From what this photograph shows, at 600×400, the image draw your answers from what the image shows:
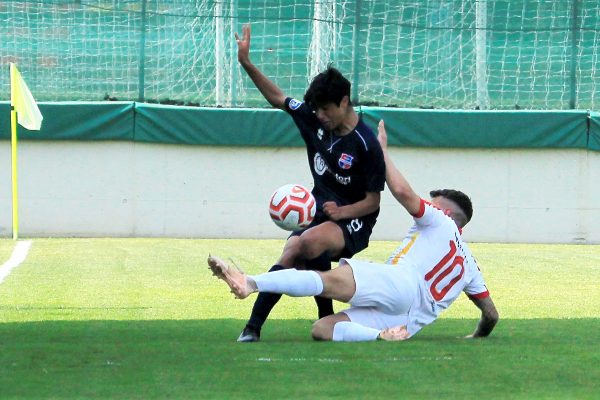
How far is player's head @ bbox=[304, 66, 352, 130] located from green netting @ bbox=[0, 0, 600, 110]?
41.9 ft

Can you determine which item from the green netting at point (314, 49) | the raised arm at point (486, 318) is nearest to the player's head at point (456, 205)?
the raised arm at point (486, 318)

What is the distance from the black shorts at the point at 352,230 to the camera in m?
8.04

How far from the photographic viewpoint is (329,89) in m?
7.67

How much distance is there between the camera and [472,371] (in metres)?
6.28

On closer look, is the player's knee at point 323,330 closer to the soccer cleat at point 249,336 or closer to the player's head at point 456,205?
the soccer cleat at point 249,336

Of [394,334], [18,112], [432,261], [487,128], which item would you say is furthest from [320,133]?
Answer: [487,128]

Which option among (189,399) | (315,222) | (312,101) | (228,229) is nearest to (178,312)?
(315,222)

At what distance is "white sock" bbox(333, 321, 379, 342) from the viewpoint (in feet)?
25.0

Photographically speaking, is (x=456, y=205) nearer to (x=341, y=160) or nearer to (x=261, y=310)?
(x=341, y=160)

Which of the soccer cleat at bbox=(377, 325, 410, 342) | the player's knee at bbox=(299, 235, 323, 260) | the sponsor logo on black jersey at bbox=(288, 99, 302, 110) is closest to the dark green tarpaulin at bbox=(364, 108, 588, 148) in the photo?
the sponsor logo on black jersey at bbox=(288, 99, 302, 110)

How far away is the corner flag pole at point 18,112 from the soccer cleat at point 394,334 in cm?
1210

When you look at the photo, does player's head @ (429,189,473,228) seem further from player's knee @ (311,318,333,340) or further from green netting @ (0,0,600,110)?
green netting @ (0,0,600,110)

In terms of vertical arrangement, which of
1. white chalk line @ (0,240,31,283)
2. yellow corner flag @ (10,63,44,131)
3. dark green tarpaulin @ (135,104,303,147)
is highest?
yellow corner flag @ (10,63,44,131)

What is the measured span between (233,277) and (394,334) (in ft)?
3.83
